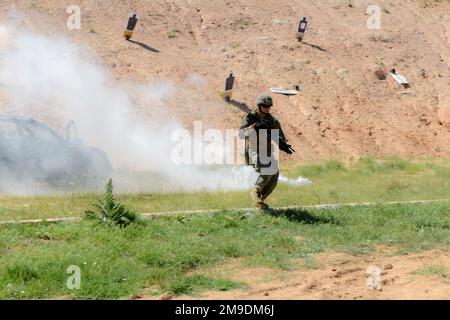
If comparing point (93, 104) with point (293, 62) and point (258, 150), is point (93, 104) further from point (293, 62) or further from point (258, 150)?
point (258, 150)

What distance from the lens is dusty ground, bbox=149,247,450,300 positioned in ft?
17.9

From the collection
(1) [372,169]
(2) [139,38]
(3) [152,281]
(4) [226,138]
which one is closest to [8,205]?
(3) [152,281]

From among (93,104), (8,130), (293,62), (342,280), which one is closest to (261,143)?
(342,280)

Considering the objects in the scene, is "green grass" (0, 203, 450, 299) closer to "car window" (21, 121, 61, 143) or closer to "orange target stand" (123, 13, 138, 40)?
"car window" (21, 121, 61, 143)

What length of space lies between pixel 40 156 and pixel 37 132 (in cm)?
58

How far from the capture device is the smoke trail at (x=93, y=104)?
14258 mm

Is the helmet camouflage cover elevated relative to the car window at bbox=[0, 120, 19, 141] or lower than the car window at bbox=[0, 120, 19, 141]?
elevated

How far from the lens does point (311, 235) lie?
25.8 feet

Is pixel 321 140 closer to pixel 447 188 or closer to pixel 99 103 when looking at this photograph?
pixel 447 188

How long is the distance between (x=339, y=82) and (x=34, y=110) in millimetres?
10273

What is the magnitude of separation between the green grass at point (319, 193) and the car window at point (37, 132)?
2.10m

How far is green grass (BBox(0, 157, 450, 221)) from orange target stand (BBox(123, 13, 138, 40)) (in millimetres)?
7015

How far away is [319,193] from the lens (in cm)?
1186

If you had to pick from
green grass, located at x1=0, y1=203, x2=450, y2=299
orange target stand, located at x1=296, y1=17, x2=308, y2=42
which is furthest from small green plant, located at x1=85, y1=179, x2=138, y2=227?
orange target stand, located at x1=296, y1=17, x2=308, y2=42
